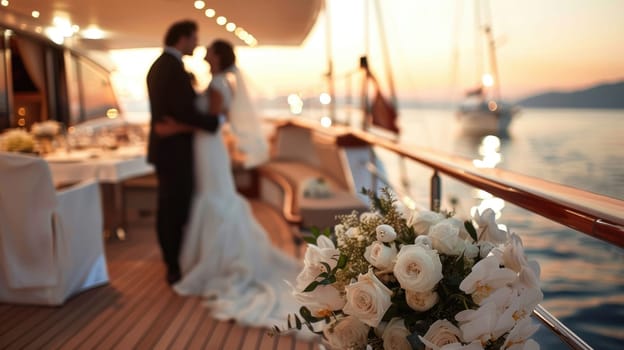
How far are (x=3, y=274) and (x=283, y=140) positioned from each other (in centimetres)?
452

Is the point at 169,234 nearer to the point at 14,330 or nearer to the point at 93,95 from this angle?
the point at 14,330

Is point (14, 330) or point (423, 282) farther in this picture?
point (14, 330)

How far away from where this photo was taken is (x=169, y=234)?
126 inches

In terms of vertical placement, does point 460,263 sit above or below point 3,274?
above

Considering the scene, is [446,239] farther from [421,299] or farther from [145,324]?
[145,324]

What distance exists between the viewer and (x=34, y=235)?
100 inches

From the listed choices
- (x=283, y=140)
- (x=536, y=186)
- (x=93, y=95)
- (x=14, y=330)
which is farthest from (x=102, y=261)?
(x=93, y=95)

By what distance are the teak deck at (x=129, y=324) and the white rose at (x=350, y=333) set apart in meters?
1.22

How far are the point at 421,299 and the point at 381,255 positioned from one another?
0.09 meters

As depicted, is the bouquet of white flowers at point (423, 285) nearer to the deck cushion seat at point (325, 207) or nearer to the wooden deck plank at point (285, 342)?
the wooden deck plank at point (285, 342)

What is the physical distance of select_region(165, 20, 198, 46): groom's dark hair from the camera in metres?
2.83

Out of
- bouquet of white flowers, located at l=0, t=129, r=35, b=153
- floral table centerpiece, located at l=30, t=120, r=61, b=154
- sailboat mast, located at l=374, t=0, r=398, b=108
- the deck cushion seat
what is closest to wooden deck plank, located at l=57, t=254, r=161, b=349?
bouquet of white flowers, located at l=0, t=129, r=35, b=153

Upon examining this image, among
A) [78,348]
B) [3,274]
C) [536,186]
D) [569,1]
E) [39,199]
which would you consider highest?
[569,1]

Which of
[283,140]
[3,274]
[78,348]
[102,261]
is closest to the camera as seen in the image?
[78,348]
